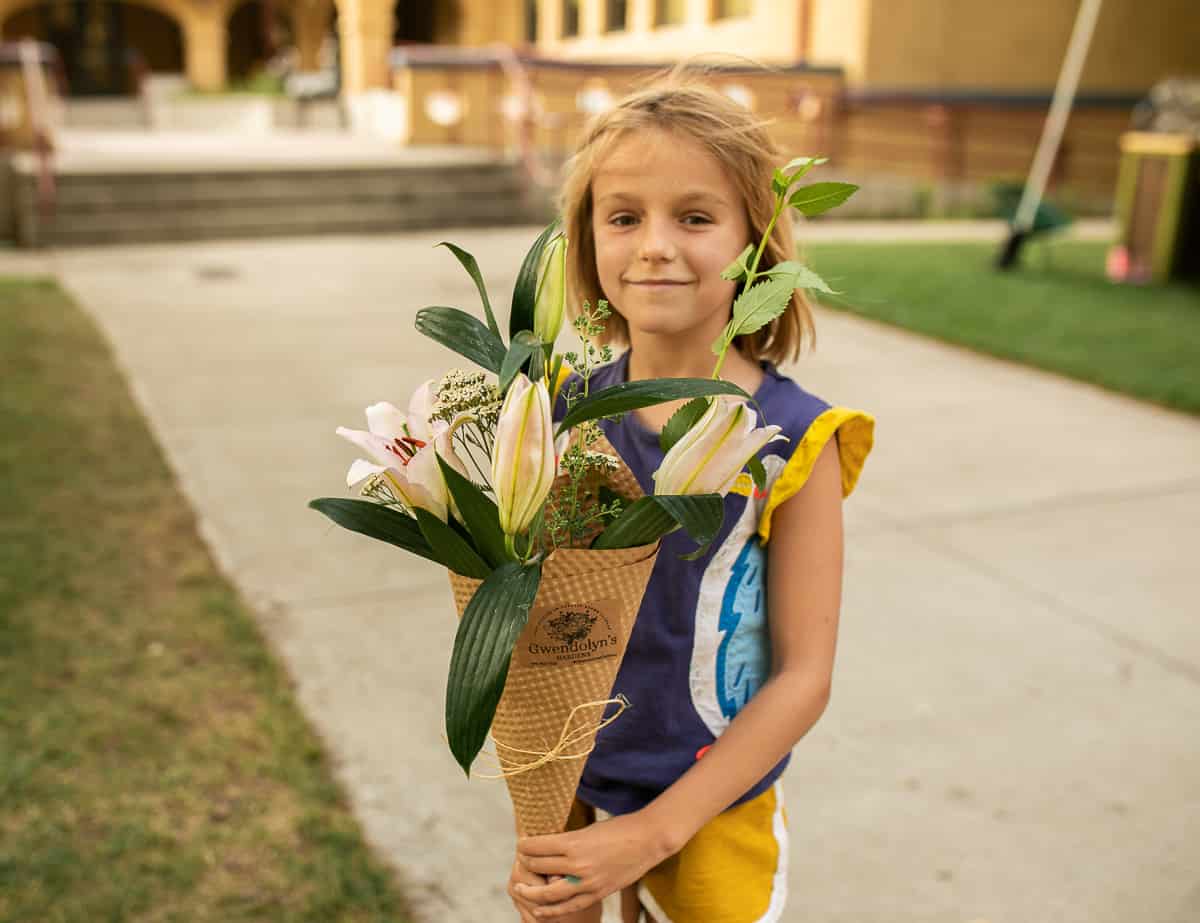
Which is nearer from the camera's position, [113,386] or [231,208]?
[113,386]

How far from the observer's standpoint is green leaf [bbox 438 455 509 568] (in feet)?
3.52

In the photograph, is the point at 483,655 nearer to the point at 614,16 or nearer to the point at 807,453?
the point at 807,453

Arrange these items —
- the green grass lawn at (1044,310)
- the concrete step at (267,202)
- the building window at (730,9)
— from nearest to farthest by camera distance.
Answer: the green grass lawn at (1044,310) → the concrete step at (267,202) → the building window at (730,9)

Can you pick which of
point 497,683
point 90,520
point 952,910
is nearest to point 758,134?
point 497,683

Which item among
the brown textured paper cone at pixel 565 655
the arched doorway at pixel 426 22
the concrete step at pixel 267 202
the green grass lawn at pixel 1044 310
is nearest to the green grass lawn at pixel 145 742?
the brown textured paper cone at pixel 565 655

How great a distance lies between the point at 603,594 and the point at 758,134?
623mm

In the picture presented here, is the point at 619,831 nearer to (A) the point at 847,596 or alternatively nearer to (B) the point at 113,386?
(A) the point at 847,596

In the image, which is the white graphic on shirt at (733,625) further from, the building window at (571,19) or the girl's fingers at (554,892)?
the building window at (571,19)

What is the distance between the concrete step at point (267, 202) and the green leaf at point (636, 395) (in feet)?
36.8

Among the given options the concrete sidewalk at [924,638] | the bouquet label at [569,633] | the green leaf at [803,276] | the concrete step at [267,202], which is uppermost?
the green leaf at [803,276]

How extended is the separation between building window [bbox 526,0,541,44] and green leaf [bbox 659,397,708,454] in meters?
23.9

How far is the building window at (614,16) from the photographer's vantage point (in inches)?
821

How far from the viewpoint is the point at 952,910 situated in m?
2.44

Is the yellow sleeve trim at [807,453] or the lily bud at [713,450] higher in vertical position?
the lily bud at [713,450]
